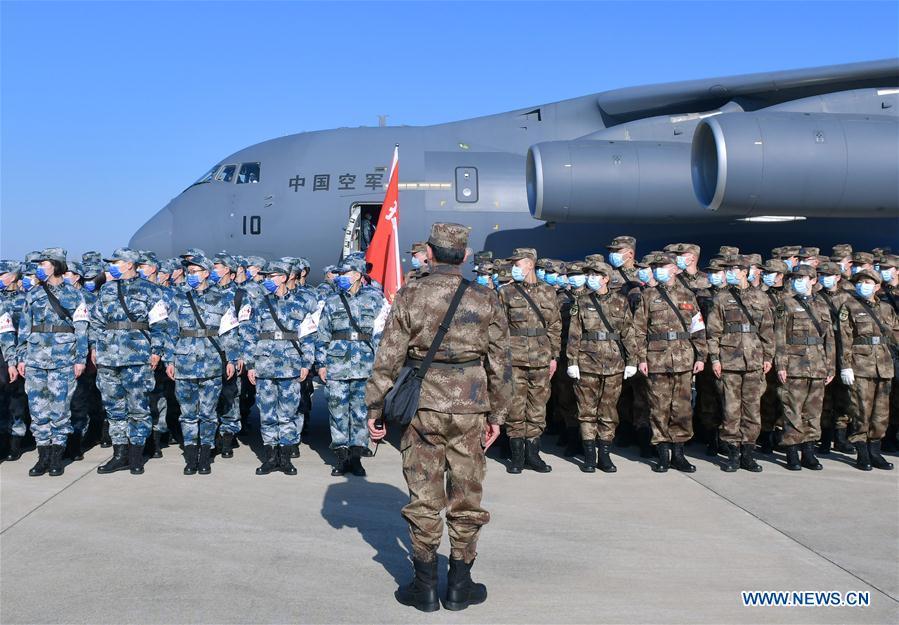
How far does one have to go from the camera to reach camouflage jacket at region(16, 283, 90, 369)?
23.2 feet

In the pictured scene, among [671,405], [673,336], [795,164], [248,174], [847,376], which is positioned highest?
[248,174]

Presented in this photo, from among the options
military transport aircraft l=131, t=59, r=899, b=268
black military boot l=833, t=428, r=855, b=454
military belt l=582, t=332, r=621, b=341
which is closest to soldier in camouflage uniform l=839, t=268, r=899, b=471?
black military boot l=833, t=428, r=855, b=454

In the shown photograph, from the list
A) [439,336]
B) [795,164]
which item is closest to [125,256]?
[439,336]

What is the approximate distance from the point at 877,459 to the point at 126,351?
24.2 ft

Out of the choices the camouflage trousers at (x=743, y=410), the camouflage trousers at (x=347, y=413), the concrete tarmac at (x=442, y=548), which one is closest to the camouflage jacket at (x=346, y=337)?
the camouflage trousers at (x=347, y=413)

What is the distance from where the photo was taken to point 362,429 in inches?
277

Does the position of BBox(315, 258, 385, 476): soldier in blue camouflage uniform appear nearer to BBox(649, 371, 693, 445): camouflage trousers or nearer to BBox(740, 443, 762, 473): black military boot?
BBox(649, 371, 693, 445): camouflage trousers

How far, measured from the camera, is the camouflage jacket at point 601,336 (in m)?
→ 7.27

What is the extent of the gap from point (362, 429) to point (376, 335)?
2.94ft

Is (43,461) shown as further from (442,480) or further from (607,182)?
(607,182)

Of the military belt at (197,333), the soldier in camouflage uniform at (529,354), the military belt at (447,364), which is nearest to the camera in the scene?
the military belt at (447,364)

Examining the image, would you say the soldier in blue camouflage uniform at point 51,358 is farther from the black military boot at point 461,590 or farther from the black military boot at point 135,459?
the black military boot at point 461,590

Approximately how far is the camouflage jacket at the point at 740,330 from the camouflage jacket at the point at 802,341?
0.47 feet

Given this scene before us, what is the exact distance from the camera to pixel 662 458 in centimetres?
719
